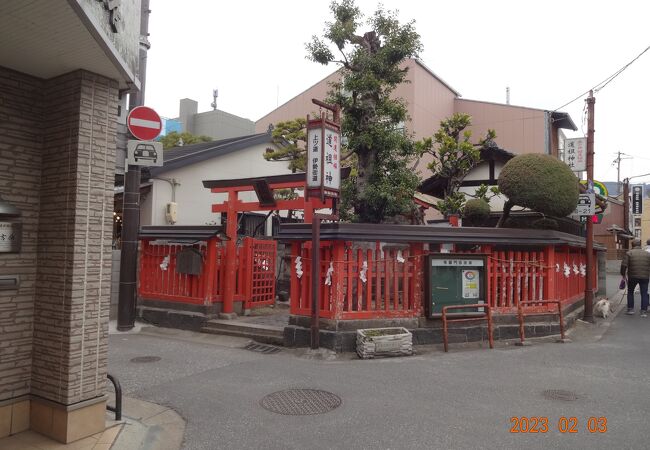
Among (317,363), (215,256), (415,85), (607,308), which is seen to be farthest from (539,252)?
(415,85)

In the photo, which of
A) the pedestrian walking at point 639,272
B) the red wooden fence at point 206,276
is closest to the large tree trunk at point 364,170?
the red wooden fence at point 206,276

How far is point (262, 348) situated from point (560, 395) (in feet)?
17.6

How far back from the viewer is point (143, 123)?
9391 mm

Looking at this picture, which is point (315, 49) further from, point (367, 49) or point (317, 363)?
point (317, 363)

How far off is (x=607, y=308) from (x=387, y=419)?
10.9 m

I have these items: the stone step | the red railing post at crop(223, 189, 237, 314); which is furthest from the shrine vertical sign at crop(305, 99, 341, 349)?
the red railing post at crop(223, 189, 237, 314)

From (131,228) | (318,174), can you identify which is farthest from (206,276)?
(318,174)

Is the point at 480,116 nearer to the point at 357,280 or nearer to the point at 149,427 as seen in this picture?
the point at 357,280

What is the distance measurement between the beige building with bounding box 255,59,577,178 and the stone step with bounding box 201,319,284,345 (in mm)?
14501

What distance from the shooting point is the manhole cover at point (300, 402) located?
5738 millimetres

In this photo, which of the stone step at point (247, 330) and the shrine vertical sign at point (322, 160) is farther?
the stone step at point (247, 330)

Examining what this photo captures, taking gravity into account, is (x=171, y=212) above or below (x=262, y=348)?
above

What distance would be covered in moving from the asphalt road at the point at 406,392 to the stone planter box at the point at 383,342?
0.22 meters

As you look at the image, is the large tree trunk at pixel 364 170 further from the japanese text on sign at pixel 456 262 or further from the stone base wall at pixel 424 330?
the stone base wall at pixel 424 330
